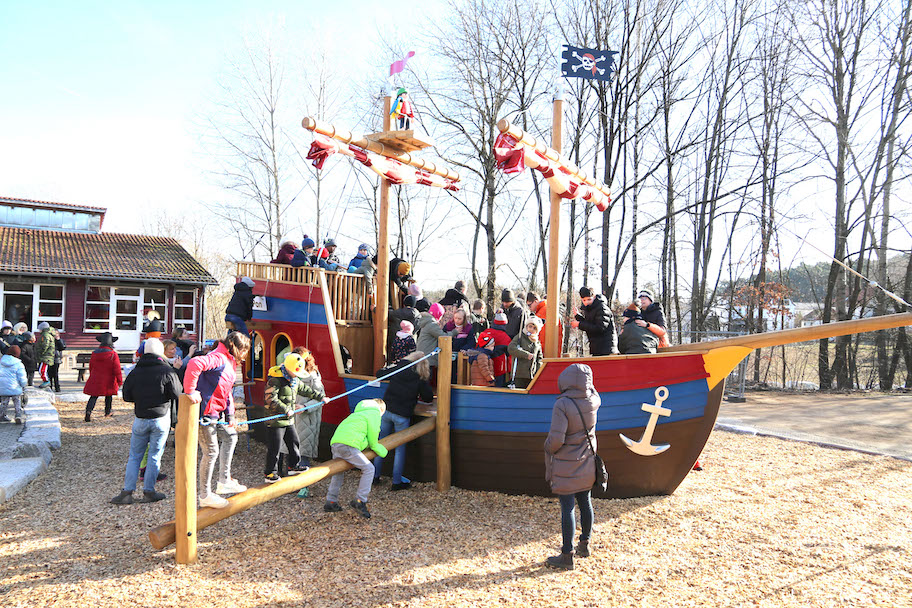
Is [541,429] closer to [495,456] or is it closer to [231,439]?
[495,456]

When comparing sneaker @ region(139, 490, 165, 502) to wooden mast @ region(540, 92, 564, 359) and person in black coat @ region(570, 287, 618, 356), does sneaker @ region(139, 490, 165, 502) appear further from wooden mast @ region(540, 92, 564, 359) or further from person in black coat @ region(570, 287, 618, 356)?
person in black coat @ region(570, 287, 618, 356)

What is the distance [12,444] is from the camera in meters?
7.86

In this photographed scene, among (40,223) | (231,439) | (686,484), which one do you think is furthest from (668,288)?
(40,223)

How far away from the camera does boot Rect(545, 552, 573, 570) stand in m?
4.55

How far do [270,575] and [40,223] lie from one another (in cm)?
2395

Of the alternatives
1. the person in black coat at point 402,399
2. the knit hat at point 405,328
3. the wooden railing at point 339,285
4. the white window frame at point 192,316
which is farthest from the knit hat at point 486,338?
the white window frame at point 192,316

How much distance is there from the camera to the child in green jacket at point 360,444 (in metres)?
5.55

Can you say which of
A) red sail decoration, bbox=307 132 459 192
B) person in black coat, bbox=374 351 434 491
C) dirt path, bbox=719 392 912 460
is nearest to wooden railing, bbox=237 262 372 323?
red sail decoration, bbox=307 132 459 192

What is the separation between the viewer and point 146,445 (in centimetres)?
607

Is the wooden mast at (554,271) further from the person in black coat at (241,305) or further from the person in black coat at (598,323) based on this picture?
the person in black coat at (241,305)

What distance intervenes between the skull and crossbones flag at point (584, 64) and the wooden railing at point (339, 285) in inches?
161

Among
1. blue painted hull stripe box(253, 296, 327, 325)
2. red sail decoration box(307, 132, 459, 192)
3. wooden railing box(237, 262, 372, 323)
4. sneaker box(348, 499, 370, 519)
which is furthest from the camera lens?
wooden railing box(237, 262, 372, 323)

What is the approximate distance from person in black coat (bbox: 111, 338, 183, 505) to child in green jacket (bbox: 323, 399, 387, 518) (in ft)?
6.25

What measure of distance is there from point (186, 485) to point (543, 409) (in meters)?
3.32
